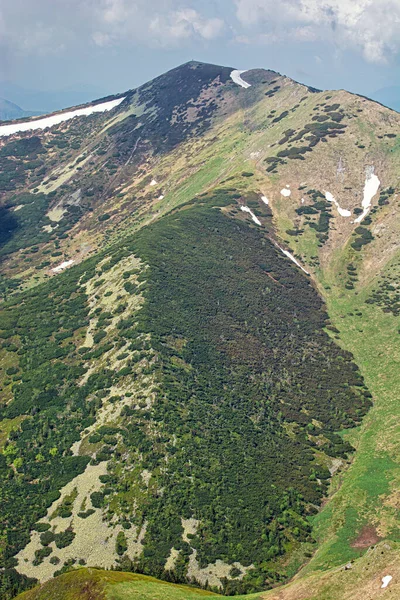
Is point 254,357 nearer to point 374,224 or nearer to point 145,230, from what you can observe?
point 145,230

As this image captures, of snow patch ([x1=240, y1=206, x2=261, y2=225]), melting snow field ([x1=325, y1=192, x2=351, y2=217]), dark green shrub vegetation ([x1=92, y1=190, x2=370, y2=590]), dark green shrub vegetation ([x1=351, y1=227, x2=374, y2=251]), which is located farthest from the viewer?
melting snow field ([x1=325, y1=192, x2=351, y2=217])

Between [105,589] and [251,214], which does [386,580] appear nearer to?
[105,589]

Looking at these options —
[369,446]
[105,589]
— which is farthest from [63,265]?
[105,589]

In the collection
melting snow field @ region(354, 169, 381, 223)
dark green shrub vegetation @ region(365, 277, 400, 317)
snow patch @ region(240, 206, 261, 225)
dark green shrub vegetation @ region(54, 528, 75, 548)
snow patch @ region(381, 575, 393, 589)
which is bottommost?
dark green shrub vegetation @ region(54, 528, 75, 548)

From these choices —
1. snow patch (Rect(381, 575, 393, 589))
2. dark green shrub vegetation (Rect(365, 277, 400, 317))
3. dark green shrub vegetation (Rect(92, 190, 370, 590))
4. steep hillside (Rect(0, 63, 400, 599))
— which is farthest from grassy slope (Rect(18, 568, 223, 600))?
dark green shrub vegetation (Rect(365, 277, 400, 317))

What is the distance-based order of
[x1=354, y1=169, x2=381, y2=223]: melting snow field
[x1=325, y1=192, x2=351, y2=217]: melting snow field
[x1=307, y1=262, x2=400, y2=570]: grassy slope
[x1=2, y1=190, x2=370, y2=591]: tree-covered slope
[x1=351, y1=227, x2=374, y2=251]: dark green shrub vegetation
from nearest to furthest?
[x1=2, y1=190, x2=370, y2=591]: tree-covered slope
[x1=307, y1=262, x2=400, y2=570]: grassy slope
[x1=351, y1=227, x2=374, y2=251]: dark green shrub vegetation
[x1=354, y1=169, x2=381, y2=223]: melting snow field
[x1=325, y1=192, x2=351, y2=217]: melting snow field

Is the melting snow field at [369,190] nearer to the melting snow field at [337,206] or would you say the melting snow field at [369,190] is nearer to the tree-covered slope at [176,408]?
the melting snow field at [337,206]

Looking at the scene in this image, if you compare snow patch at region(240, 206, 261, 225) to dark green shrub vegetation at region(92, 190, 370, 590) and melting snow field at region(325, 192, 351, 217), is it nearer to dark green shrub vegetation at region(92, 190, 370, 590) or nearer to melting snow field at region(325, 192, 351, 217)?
dark green shrub vegetation at region(92, 190, 370, 590)
